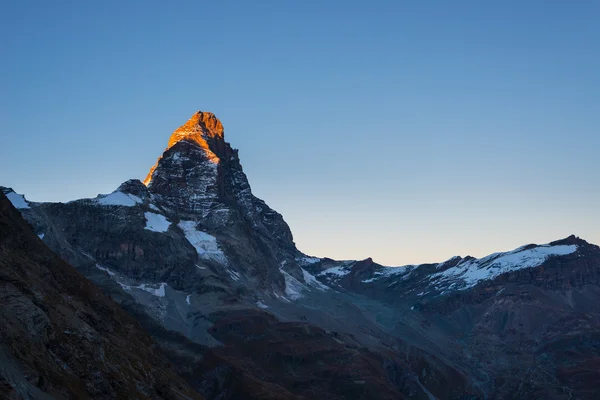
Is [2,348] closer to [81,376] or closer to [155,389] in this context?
[81,376]

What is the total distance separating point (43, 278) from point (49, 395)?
6217 centimetres

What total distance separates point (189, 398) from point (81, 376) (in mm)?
49787

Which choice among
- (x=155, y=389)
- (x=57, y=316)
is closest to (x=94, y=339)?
(x=57, y=316)

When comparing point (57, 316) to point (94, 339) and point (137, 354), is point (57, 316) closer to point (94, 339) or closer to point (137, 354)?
point (94, 339)

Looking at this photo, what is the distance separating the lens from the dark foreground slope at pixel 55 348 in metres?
117

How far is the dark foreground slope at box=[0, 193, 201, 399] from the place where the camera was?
117 m

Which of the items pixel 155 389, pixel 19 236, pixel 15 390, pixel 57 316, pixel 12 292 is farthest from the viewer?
pixel 19 236

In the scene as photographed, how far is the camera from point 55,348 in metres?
134

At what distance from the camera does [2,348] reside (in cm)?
11575

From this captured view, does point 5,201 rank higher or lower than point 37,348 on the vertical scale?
higher

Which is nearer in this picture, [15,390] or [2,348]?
[15,390]

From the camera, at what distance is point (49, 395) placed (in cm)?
11550

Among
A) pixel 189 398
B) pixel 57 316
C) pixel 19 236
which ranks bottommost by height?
pixel 189 398

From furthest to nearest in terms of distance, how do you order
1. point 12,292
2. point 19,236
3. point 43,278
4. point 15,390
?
point 19,236 → point 43,278 → point 12,292 → point 15,390
